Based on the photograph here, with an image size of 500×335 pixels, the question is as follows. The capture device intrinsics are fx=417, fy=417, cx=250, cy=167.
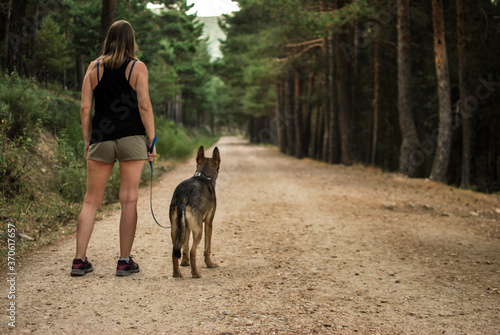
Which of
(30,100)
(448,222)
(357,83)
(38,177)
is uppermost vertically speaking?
(357,83)

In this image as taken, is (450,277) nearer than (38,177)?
Yes

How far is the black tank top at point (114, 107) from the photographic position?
433cm

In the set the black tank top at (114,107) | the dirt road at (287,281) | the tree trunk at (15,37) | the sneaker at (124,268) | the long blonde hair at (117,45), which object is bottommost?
the dirt road at (287,281)

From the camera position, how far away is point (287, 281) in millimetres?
4738

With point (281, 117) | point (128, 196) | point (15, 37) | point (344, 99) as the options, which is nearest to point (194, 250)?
point (128, 196)

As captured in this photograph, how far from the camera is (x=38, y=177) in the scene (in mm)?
8125

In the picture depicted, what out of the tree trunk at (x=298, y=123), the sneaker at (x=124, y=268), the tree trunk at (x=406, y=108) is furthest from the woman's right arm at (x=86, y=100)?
the tree trunk at (x=298, y=123)

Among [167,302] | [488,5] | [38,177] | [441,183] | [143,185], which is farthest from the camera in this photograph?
[488,5]

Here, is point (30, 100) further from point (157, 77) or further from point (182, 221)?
point (157, 77)

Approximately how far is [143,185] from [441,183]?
9.90 m

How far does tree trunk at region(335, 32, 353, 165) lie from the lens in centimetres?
2223

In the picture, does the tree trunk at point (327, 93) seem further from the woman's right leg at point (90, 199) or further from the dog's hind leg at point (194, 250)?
the woman's right leg at point (90, 199)

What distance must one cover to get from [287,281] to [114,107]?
269 centimetres

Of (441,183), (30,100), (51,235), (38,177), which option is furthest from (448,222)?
(30,100)
